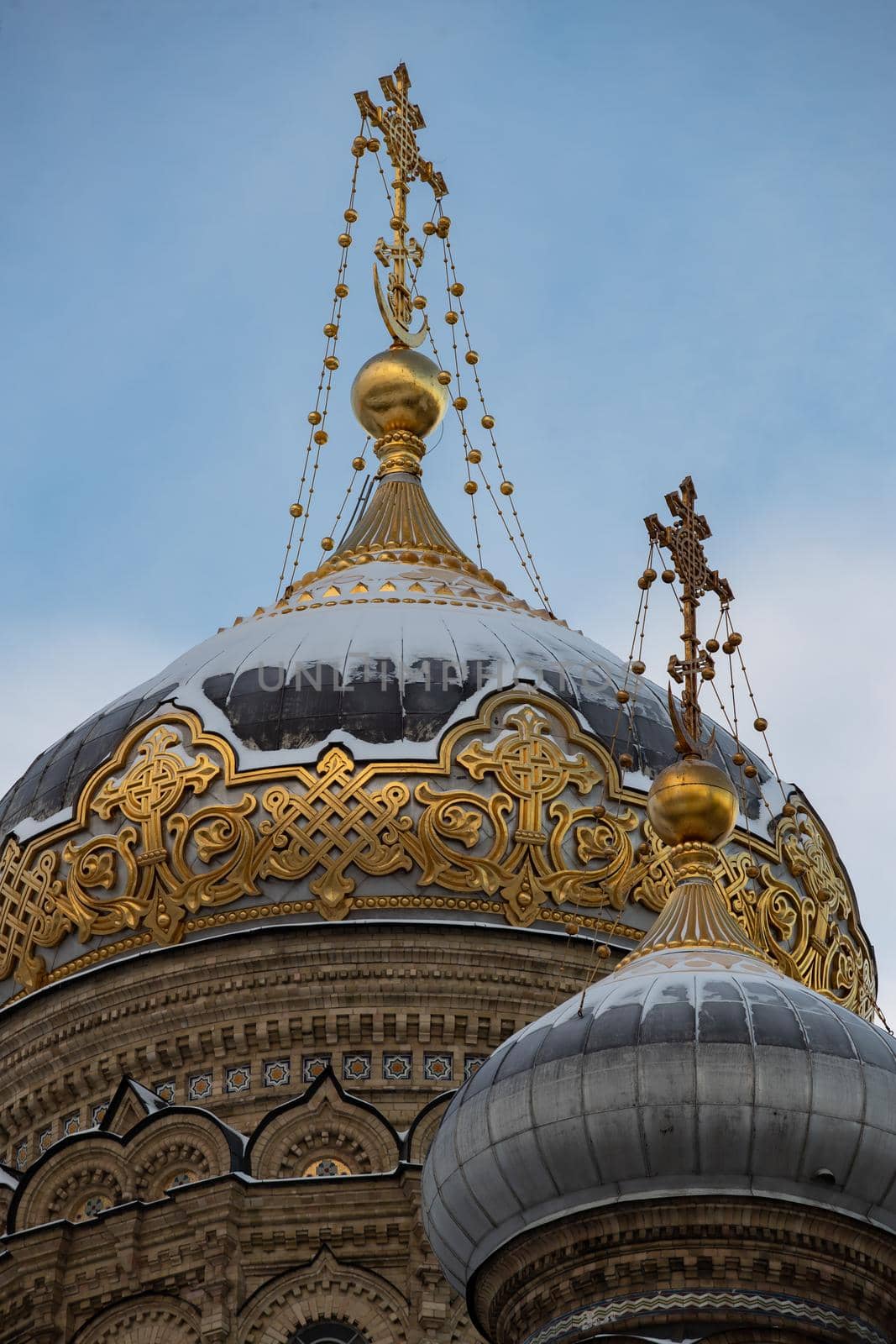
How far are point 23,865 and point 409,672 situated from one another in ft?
8.72

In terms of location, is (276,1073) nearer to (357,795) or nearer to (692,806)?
(357,795)

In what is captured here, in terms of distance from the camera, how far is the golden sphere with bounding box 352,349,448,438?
2567 centimetres

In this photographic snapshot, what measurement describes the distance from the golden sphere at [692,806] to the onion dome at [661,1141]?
1.40 m

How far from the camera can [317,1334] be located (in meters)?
18.9

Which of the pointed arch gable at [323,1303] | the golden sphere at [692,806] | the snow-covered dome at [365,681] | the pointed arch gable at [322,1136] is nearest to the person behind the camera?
the golden sphere at [692,806]

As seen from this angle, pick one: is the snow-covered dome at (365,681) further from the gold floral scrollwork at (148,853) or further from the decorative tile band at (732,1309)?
the decorative tile band at (732,1309)

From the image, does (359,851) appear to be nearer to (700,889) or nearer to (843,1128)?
(700,889)

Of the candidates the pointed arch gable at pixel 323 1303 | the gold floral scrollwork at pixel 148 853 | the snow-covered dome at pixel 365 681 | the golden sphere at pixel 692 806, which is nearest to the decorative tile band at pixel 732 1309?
the golden sphere at pixel 692 806

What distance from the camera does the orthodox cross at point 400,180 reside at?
26109 mm

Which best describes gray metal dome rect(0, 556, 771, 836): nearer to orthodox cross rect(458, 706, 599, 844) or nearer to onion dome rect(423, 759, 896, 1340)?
orthodox cross rect(458, 706, 599, 844)

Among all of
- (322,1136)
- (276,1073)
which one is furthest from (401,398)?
(322,1136)

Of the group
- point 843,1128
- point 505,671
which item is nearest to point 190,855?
point 505,671

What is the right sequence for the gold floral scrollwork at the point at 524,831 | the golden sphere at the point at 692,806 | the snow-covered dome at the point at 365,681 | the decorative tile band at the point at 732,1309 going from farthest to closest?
the snow-covered dome at the point at 365,681, the gold floral scrollwork at the point at 524,831, the golden sphere at the point at 692,806, the decorative tile band at the point at 732,1309

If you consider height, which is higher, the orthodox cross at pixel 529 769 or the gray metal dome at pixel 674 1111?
the orthodox cross at pixel 529 769
